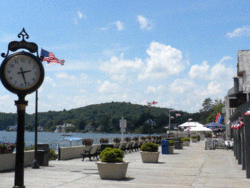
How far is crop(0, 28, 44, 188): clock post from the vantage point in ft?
23.0

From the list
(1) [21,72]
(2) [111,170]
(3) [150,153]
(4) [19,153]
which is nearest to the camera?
(4) [19,153]

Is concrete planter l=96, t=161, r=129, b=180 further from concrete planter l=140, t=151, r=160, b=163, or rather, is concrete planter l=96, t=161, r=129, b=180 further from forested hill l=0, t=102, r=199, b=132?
forested hill l=0, t=102, r=199, b=132

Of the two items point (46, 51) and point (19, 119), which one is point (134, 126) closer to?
Answer: point (46, 51)

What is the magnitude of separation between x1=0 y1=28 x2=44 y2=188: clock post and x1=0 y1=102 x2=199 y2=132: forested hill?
113122 millimetres

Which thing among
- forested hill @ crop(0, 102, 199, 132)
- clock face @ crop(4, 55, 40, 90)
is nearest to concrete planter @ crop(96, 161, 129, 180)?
clock face @ crop(4, 55, 40, 90)

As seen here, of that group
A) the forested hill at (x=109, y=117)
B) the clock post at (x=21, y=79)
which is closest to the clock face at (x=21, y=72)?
the clock post at (x=21, y=79)

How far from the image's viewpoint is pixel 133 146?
29.0 metres

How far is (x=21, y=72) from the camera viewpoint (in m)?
7.23

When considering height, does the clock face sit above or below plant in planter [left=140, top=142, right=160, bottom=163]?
above

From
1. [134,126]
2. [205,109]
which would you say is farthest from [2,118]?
[205,109]

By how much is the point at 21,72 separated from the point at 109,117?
132 metres

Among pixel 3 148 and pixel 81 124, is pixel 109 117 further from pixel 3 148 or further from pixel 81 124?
pixel 3 148

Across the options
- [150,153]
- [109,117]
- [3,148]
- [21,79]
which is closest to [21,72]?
[21,79]

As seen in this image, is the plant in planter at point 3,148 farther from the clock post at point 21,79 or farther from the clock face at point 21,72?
the clock face at point 21,72
